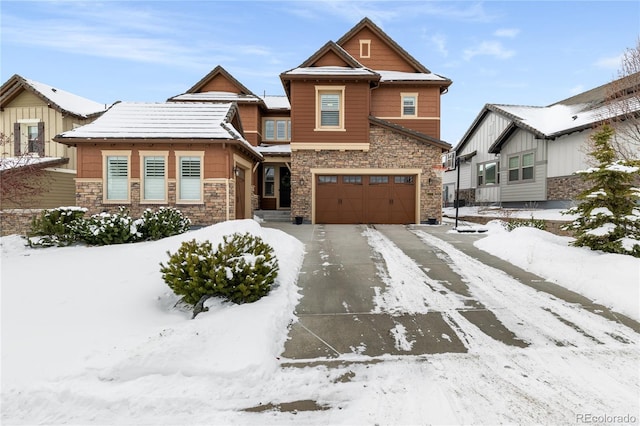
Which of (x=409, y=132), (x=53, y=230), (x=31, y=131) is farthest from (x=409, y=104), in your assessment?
(x=31, y=131)

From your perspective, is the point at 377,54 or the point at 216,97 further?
the point at 216,97

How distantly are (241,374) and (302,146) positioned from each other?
530 inches

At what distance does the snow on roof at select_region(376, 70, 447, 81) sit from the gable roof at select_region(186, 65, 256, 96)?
9.07 meters

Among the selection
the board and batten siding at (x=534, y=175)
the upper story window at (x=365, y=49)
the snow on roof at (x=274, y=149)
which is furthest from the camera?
the snow on roof at (x=274, y=149)

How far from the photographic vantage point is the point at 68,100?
20.6 metres

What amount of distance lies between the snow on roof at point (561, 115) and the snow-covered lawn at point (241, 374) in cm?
1226

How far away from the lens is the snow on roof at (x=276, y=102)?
22.2 meters

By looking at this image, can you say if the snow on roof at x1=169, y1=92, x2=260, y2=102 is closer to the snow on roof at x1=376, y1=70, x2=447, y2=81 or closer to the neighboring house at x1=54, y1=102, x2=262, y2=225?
the neighboring house at x1=54, y1=102, x2=262, y2=225

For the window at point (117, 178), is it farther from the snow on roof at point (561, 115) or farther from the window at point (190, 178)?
the snow on roof at point (561, 115)

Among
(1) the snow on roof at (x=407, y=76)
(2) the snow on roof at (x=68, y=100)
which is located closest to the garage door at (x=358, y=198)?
(1) the snow on roof at (x=407, y=76)

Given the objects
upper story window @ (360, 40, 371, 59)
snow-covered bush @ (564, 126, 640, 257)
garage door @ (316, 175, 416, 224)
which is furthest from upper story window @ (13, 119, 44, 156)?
snow-covered bush @ (564, 126, 640, 257)

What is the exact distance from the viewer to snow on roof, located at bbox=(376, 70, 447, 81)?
17.9 meters

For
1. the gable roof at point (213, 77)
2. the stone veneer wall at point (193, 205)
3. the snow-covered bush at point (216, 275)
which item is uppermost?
the gable roof at point (213, 77)

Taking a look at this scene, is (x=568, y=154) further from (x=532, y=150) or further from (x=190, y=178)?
(x=190, y=178)
